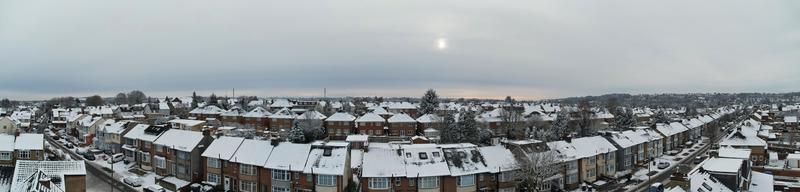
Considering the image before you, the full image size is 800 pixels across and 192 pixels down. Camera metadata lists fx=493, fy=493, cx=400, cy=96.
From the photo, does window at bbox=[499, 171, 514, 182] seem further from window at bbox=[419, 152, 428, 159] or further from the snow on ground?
the snow on ground

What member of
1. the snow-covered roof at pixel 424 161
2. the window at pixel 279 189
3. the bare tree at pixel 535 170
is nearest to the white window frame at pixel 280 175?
the window at pixel 279 189

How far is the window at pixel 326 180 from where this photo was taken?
39656 millimetres

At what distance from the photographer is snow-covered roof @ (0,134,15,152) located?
52438 mm

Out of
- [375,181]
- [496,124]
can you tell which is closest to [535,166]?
[375,181]

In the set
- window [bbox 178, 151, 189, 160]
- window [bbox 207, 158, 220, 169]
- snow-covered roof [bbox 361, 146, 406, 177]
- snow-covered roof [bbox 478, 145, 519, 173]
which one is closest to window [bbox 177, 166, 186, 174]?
window [bbox 178, 151, 189, 160]

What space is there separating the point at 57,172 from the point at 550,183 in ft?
140

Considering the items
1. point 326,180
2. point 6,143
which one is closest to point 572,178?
point 326,180

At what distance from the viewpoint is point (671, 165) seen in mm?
65312

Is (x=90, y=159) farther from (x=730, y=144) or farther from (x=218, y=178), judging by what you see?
(x=730, y=144)

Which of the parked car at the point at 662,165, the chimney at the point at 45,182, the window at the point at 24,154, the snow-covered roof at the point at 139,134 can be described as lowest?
the parked car at the point at 662,165

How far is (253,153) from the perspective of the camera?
148 feet

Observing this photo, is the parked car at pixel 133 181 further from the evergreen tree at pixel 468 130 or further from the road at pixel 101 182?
the evergreen tree at pixel 468 130

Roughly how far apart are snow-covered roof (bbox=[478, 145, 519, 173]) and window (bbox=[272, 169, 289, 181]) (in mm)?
17204

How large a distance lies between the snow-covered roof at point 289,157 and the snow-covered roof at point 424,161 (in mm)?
8619
